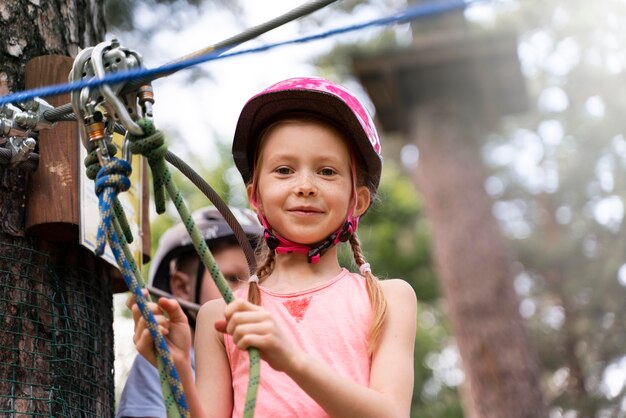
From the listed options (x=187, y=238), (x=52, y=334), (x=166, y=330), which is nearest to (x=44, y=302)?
(x=52, y=334)

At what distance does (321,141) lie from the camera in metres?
2.22

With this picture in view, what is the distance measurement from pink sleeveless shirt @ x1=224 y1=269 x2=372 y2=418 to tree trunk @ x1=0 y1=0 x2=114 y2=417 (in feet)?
1.55

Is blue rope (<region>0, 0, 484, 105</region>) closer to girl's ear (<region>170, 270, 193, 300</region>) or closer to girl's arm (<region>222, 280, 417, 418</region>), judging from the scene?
girl's arm (<region>222, 280, 417, 418</region>)

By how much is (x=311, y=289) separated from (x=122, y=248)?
56cm

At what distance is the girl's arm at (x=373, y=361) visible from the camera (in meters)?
1.67

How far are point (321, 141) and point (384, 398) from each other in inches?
26.1

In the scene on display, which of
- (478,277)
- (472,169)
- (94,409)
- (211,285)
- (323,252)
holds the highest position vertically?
(472,169)

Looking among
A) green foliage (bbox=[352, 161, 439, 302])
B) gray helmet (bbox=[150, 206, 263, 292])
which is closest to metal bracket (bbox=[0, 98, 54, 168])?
gray helmet (bbox=[150, 206, 263, 292])

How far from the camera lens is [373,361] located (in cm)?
202

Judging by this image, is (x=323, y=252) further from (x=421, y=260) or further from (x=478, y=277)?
(x=421, y=260)

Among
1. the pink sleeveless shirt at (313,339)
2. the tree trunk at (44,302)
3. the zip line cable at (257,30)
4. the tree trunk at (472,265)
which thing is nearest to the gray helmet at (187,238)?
the tree trunk at (44,302)

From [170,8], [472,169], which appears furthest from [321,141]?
[472,169]

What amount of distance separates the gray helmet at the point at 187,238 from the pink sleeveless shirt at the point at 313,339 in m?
1.72

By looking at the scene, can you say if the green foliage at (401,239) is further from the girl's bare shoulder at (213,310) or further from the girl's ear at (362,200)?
the girl's bare shoulder at (213,310)
